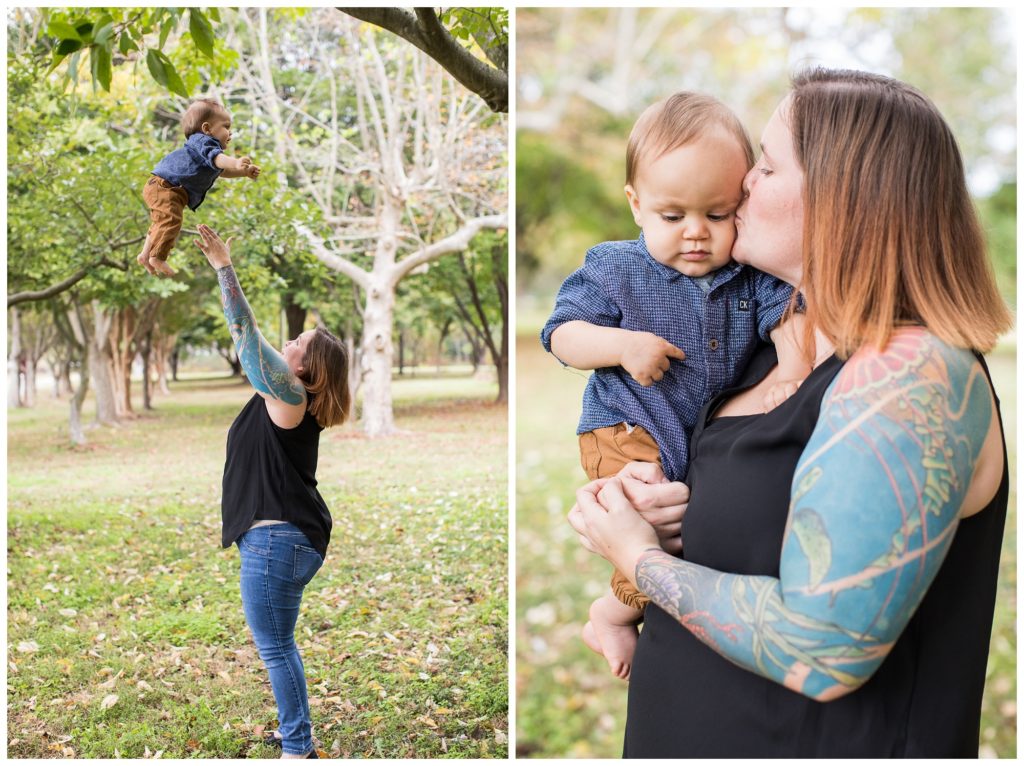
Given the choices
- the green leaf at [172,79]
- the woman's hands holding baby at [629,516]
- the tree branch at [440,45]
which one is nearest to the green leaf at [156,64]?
the green leaf at [172,79]

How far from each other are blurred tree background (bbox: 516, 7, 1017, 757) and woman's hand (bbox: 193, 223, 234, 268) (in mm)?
2691

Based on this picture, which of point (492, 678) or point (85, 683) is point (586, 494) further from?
point (85, 683)

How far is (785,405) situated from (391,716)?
178 cm

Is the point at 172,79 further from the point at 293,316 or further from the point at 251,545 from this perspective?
the point at 251,545

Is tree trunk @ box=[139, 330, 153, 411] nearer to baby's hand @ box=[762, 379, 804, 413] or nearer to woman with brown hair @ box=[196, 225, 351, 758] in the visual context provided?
woman with brown hair @ box=[196, 225, 351, 758]

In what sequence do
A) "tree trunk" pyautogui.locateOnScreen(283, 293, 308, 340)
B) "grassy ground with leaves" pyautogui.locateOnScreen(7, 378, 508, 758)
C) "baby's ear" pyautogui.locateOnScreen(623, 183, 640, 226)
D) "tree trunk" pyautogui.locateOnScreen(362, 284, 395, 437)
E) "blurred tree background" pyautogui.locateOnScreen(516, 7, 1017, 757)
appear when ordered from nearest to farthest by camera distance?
"baby's ear" pyautogui.locateOnScreen(623, 183, 640, 226) < "grassy ground with leaves" pyautogui.locateOnScreen(7, 378, 508, 758) < "tree trunk" pyautogui.locateOnScreen(283, 293, 308, 340) < "tree trunk" pyautogui.locateOnScreen(362, 284, 395, 437) < "blurred tree background" pyautogui.locateOnScreen(516, 7, 1017, 757)

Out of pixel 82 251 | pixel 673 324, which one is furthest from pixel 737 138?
pixel 82 251

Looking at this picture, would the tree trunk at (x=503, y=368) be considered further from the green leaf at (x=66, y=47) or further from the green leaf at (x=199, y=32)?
the green leaf at (x=66, y=47)

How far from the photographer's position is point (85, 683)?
2.48 metres

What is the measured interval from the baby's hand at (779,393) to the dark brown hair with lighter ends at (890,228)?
0.18 metres

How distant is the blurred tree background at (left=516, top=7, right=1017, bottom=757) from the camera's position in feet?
16.5

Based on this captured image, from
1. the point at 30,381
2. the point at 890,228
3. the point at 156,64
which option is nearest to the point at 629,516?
the point at 890,228

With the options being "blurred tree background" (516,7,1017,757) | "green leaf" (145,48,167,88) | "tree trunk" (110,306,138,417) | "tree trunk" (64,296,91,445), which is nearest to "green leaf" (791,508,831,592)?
"green leaf" (145,48,167,88)

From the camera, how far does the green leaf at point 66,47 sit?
6.20ft
